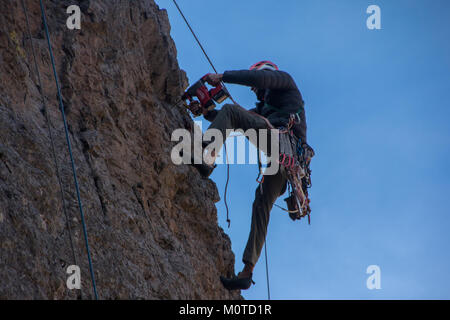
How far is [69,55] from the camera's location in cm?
520

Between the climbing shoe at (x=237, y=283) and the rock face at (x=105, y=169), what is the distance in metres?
0.07

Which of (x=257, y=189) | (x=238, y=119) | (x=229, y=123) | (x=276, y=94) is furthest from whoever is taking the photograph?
(x=276, y=94)

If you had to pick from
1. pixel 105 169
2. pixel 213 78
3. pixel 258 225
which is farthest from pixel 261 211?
pixel 105 169

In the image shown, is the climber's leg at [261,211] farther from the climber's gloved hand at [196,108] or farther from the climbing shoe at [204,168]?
the climber's gloved hand at [196,108]

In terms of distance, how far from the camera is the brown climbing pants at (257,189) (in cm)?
558

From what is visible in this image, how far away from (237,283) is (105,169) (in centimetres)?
164

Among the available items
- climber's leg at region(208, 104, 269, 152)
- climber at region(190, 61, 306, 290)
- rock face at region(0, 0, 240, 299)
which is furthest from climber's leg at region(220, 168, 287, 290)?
climber's leg at region(208, 104, 269, 152)

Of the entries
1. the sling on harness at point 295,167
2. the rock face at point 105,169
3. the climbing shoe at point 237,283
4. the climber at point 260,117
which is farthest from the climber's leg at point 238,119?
the climbing shoe at point 237,283

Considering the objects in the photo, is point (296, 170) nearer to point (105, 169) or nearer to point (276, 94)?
point (276, 94)

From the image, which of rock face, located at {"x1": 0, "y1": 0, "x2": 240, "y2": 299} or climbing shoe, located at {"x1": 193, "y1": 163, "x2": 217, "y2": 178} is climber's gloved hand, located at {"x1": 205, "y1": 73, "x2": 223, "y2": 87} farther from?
climbing shoe, located at {"x1": 193, "y1": 163, "x2": 217, "y2": 178}

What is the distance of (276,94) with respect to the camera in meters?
6.32

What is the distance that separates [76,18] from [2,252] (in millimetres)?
2697
